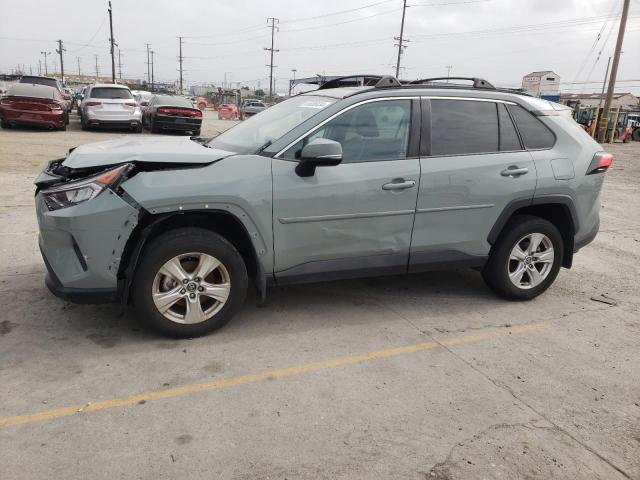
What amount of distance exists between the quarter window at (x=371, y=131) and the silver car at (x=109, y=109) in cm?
1497

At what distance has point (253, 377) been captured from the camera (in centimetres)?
327

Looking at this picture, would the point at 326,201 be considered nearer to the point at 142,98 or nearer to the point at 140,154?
the point at 140,154

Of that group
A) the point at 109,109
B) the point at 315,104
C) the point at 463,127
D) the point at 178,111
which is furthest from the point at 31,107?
the point at 463,127

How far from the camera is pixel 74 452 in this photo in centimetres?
252

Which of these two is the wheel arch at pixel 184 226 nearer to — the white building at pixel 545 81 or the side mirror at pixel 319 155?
the side mirror at pixel 319 155

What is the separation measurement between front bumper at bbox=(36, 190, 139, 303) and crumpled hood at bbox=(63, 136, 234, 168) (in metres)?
0.30

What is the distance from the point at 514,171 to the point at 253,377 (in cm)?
271

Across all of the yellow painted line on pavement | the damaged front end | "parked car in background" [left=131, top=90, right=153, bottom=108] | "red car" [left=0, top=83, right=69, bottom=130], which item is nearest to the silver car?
"red car" [left=0, top=83, right=69, bottom=130]

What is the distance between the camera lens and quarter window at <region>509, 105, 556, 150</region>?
4.54 m

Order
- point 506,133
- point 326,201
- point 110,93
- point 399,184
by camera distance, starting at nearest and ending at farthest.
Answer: point 326,201, point 399,184, point 506,133, point 110,93

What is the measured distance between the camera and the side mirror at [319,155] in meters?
3.53

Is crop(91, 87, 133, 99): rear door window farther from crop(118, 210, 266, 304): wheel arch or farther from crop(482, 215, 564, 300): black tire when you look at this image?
crop(482, 215, 564, 300): black tire


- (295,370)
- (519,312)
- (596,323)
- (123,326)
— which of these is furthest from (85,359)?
(596,323)

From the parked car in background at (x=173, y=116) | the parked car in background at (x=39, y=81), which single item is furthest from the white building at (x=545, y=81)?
the parked car in background at (x=39, y=81)
